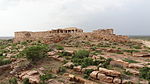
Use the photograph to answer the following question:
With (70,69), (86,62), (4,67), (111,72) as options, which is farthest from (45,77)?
(4,67)

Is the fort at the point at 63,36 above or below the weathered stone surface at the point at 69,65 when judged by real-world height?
above

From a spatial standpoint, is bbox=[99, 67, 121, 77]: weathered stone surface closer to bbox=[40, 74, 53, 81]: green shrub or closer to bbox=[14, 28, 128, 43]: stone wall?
bbox=[40, 74, 53, 81]: green shrub

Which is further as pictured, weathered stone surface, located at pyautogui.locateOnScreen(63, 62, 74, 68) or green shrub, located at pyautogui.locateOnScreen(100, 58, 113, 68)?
weathered stone surface, located at pyautogui.locateOnScreen(63, 62, 74, 68)

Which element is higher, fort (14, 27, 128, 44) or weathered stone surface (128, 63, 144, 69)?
fort (14, 27, 128, 44)

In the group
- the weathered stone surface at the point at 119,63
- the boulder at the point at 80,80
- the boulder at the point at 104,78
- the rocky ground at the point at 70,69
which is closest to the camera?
the boulder at the point at 104,78

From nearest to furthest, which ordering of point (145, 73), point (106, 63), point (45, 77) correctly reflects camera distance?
point (145, 73), point (45, 77), point (106, 63)

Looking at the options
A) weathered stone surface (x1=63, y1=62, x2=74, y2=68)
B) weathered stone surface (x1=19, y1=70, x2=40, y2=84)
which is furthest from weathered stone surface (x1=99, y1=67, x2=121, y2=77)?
weathered stone surface (x1=19, y1=70, x2=40, y2=84)

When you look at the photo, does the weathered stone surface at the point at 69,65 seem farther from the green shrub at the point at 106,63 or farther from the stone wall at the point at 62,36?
the stone wall at the point at 62,36

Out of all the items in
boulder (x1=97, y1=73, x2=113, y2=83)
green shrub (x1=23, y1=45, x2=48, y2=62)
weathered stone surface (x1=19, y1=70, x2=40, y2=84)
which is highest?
green shrub (x1=23, y1=45, x2=48, y2=62)

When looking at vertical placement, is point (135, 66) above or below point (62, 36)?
below

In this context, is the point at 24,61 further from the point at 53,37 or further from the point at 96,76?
the point at 53,37

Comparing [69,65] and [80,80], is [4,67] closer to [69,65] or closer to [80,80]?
[69,65]

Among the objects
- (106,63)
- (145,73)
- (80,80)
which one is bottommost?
(80,80)

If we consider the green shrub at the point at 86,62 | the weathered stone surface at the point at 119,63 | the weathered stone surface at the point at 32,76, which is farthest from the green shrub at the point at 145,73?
the weathered stone surface at the point at 32,76
